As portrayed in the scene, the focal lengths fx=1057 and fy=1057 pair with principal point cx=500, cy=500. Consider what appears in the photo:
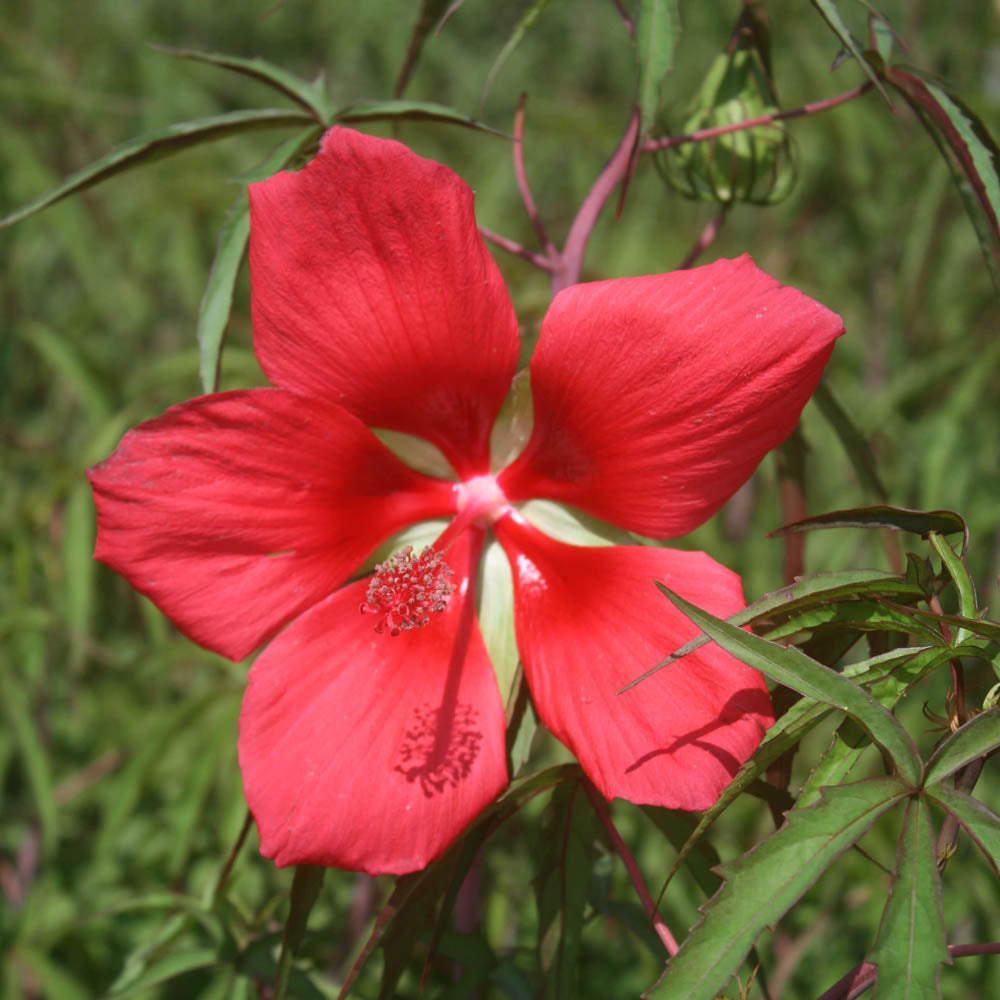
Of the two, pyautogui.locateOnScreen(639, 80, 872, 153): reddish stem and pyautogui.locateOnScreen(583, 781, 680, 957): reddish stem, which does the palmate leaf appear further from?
pyautogui.locateOnScreen(639, 80, 872, 153): reddish stem

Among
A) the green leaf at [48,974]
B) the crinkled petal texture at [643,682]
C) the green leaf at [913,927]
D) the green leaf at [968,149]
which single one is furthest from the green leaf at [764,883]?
the green leaf at [48,974]

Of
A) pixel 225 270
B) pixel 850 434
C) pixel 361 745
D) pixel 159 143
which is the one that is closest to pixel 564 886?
pixel 361 745

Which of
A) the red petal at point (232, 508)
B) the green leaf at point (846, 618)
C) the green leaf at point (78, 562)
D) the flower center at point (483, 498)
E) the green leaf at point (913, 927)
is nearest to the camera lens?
the green leaf at point (913, 927)

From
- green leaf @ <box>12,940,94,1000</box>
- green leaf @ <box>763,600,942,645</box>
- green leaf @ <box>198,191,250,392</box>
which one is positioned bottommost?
green leaf @ <box>12,940,94,1000</box>

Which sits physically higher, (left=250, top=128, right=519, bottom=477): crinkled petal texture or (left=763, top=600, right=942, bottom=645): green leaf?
(left=250, top=128, right=519, bottom=477): crinkled petal texture

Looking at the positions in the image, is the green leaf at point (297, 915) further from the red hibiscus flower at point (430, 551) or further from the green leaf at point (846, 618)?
the green leaf at point (846, 618)

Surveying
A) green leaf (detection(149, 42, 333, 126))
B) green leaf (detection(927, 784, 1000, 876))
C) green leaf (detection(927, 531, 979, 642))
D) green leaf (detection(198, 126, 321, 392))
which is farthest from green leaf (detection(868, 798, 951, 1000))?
green leaf (detection(149, 42, 333, 126))
